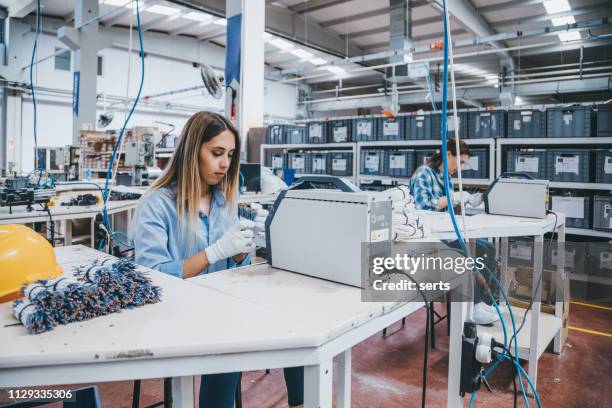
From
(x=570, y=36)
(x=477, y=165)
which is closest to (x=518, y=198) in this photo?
(x=477, y=165)

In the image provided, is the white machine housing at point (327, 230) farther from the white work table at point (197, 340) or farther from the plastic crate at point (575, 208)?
the plastic crate at point (575, 208)

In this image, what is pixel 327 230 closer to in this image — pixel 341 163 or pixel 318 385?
pixel 318 385

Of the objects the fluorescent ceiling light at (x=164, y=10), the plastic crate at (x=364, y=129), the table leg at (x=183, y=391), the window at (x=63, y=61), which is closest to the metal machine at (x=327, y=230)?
the table leg at (x=183, y=391)

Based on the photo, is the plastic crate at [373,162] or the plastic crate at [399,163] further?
the plastic crate at [373,162]

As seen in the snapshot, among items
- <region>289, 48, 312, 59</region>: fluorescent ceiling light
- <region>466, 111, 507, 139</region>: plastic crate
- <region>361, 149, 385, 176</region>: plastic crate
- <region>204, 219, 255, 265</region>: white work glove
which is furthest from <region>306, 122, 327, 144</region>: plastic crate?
<region>289, 48, 312, 59</region>: fluorescent ceiling light

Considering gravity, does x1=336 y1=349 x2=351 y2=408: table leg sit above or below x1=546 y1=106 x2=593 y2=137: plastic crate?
below

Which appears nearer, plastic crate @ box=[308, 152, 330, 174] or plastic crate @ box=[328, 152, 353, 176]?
plastic crate @ box=[328, 152, 353, 176]

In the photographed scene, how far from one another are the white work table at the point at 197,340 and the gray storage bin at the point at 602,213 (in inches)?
128

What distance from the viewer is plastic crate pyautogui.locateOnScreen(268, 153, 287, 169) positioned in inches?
209

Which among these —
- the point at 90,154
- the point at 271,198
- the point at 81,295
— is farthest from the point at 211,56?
the point at 81,295

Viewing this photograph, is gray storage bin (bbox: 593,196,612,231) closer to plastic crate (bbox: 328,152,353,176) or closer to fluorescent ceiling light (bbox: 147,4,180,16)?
plastic crate (bbox: 328,152,353,176)

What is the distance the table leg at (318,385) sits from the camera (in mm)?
730

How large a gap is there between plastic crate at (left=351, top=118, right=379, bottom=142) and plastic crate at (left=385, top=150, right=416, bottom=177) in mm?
275

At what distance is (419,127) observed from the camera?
13.5 ft
